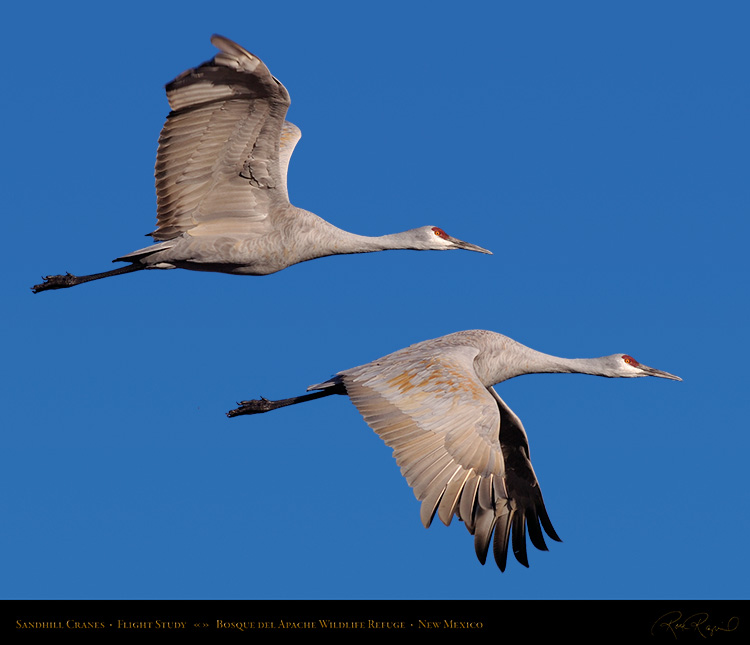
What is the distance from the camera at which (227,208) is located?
1383 centimetres

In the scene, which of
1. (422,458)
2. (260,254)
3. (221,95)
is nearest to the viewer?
(422,458)

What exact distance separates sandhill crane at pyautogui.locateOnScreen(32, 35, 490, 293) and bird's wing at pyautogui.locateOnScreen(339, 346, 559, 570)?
1.69m

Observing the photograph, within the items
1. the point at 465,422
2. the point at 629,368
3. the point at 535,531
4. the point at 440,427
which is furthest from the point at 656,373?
the point at 440,427

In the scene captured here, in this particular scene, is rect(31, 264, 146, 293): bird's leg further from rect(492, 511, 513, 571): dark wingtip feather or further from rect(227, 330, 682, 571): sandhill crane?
rect(492, 511, 513, 571): dark wingtip feather

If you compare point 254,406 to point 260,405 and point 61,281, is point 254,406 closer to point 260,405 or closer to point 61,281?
point 260,405

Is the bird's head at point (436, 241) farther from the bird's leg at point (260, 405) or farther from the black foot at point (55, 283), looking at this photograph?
the black foot at point (55, 283)

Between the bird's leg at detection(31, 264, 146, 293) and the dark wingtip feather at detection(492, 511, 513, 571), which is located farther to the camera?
the bird's leg at detection(31, 264, 146, 293)

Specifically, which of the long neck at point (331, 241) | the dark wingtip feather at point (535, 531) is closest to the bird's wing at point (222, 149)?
the long neck at point (331, 241)

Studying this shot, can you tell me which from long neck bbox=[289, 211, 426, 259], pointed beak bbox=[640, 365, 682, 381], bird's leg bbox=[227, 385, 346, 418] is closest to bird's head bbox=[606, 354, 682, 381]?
pointed beak bbox=[640, 365, 682, 381]

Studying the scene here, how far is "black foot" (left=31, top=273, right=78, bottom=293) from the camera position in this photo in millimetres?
14438
